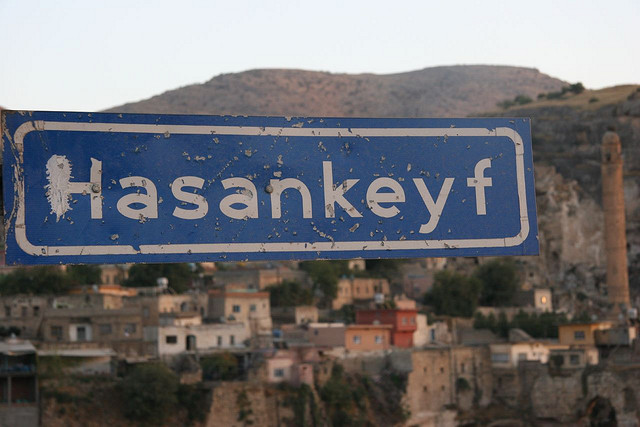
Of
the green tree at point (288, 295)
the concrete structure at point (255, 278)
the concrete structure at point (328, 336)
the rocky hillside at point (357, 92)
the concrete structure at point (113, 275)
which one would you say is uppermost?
the rocky hillside at point (357, 92)

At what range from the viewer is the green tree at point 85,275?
38250 millimetres

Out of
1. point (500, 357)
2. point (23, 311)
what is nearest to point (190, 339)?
point (23, 311)

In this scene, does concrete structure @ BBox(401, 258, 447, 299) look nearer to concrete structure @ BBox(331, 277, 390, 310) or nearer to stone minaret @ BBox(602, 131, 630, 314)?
concrete structure @ BBox(331, 277, 390, 310)

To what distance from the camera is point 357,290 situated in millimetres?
44094

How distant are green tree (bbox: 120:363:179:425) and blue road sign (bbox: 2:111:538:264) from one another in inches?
1002

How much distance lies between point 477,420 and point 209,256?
114ft

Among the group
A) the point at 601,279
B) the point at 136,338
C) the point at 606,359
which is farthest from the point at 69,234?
the point at 601,279

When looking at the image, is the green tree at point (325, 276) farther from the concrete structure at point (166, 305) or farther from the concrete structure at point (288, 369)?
the concrete structure at point (288, 369)

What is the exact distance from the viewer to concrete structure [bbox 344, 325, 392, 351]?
34669mm

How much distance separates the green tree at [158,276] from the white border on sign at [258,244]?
35804mm

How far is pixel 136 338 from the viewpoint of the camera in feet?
103

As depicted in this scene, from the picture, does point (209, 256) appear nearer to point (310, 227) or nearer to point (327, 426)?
point (310, 227)

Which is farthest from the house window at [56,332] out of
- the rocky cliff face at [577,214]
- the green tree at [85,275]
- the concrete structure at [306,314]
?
the rocky cliff face at [577,214]

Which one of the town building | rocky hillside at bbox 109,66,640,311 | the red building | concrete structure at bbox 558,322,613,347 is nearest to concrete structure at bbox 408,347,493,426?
the red building
